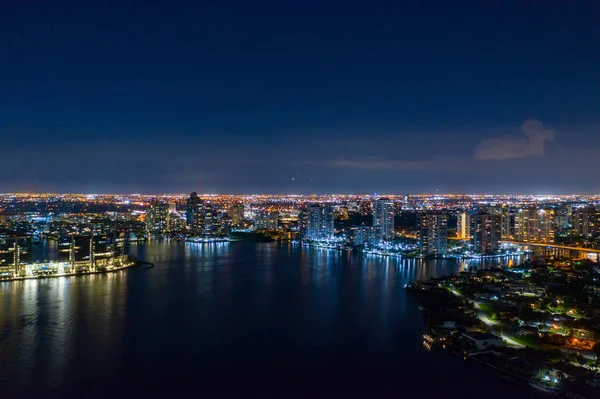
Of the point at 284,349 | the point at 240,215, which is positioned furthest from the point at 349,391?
the point at 240,215

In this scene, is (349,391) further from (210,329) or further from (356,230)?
(356,230)

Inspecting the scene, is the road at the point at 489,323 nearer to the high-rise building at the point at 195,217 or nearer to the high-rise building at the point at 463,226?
the high-rise building at the point at 463,226

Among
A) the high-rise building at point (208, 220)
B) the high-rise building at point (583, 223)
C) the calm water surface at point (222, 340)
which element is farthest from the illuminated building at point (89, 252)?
the high-rise building at point (583, 223)

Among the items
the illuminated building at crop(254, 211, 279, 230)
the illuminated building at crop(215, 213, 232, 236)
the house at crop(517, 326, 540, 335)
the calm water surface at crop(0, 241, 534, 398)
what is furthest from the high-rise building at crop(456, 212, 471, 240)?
the house at crop(517, 326, 540, 335)

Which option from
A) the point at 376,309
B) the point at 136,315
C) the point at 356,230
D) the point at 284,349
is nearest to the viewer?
the point at 284,349

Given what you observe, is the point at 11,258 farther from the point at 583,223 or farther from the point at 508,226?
the point at 583,223

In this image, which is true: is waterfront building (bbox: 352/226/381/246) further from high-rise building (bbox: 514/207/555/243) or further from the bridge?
high-rise building (bbox: 514/207/555/243)

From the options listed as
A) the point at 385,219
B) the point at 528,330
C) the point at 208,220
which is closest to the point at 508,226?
the point at 385,219
